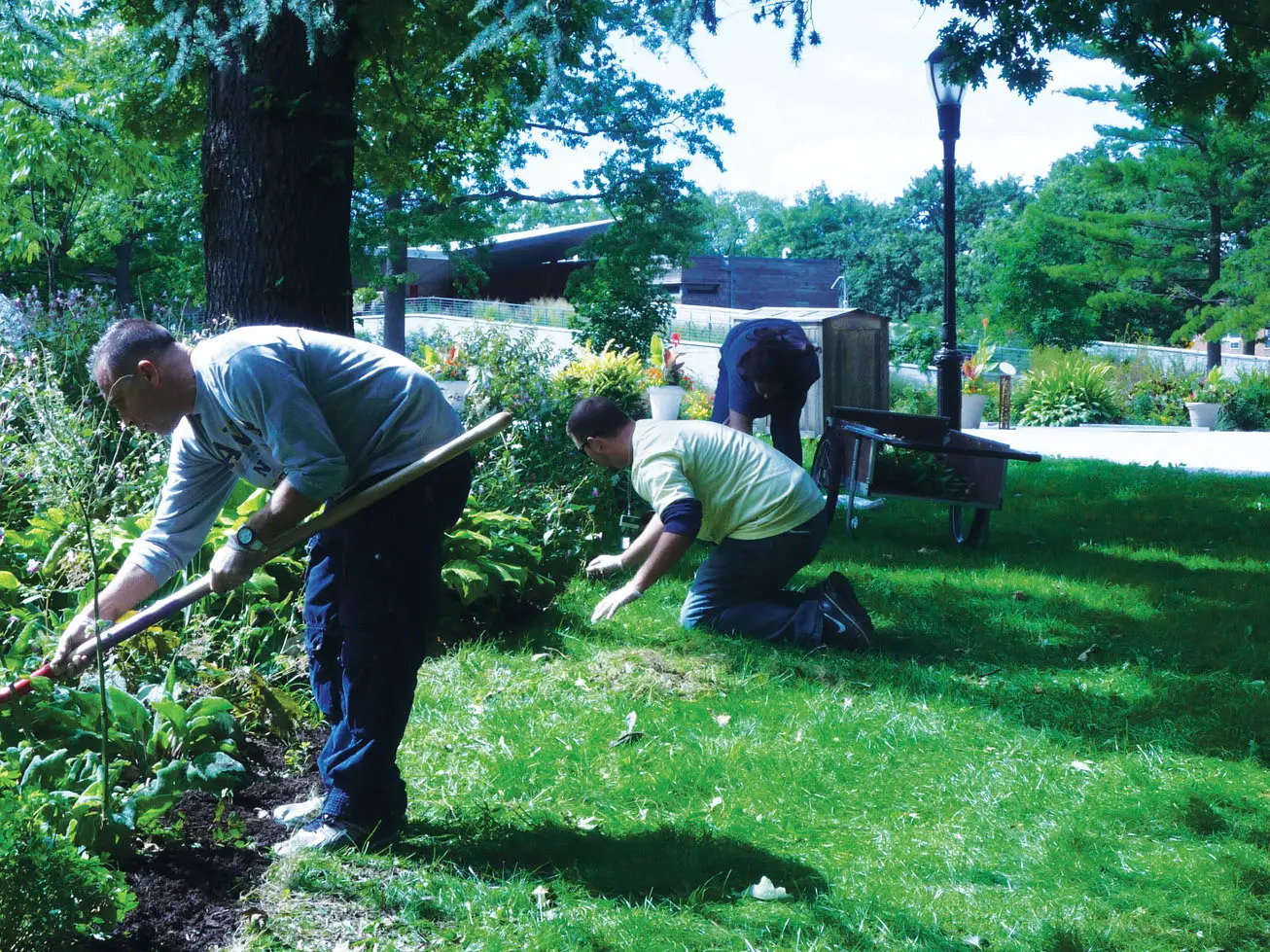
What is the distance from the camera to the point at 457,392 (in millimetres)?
8430

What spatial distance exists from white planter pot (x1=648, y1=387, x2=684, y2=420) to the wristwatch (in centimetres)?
1311

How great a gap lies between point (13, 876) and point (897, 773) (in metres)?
2.89

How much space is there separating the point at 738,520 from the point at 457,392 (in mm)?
3418

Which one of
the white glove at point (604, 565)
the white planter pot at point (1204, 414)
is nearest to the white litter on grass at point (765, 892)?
the white glove at point (604, 565)

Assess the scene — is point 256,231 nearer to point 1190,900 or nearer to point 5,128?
point 1190,900

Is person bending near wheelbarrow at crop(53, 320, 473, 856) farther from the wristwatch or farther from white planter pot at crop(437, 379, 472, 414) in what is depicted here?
white planter pot at crop(437, 379, 472, 414)

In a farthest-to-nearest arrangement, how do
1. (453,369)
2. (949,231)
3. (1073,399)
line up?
(1073,399) < (949,231) < (453,369)

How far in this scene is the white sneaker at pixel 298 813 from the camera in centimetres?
354

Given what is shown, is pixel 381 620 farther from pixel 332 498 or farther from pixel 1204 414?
pixel 1204 414

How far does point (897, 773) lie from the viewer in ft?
13.7

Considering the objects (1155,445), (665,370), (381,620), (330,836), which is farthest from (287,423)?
(1155,445)

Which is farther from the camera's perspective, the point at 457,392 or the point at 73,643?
the point at 457,392

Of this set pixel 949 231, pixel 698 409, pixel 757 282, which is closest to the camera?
pixel 949 231

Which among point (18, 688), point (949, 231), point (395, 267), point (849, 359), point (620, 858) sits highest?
point (395, 267)
